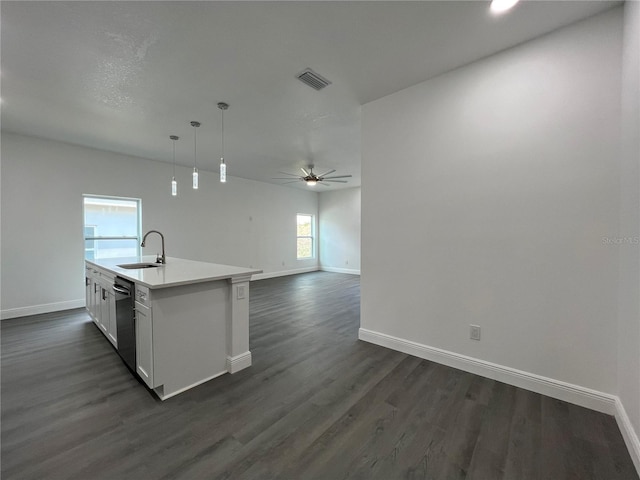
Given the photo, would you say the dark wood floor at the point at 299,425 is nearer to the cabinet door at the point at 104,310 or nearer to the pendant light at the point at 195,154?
the cabinet door at the point at 104,310

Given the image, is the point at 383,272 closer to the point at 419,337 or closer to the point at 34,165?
the point at 419,337

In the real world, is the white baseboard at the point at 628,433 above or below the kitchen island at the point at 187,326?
below

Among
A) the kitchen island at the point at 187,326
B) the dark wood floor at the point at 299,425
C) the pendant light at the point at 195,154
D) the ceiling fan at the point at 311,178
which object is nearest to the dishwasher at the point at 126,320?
the kitchen island at the point at 187,326

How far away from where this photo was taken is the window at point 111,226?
4648mm

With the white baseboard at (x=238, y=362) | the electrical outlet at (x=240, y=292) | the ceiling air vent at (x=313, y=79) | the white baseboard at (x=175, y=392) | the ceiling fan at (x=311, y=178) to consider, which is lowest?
the white baseboard at (x=175, y=392)

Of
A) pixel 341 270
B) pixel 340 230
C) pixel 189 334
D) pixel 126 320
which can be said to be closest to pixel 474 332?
pixel 189 334

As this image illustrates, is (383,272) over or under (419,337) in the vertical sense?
over

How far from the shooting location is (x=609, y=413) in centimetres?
182

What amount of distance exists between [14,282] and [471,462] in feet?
19.6

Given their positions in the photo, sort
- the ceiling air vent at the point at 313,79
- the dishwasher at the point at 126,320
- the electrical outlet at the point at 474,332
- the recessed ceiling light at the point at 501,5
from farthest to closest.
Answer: the ceiling air vent at the point at 313,79 → the electrical outlet at the point at 474,332 → the dishwasher at the point at 126,320 → the recessed ceiling light at the point at 501,5

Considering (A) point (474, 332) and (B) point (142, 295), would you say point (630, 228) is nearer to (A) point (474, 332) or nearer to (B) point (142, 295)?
(A) point (474, 332)

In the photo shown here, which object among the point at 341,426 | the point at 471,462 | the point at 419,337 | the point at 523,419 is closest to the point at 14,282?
the point at 341,426

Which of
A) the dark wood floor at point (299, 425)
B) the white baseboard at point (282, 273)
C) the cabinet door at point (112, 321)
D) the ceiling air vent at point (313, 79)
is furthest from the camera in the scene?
the white baseboard at point (282, 273)

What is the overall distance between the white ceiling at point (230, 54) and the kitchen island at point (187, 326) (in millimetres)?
1851
